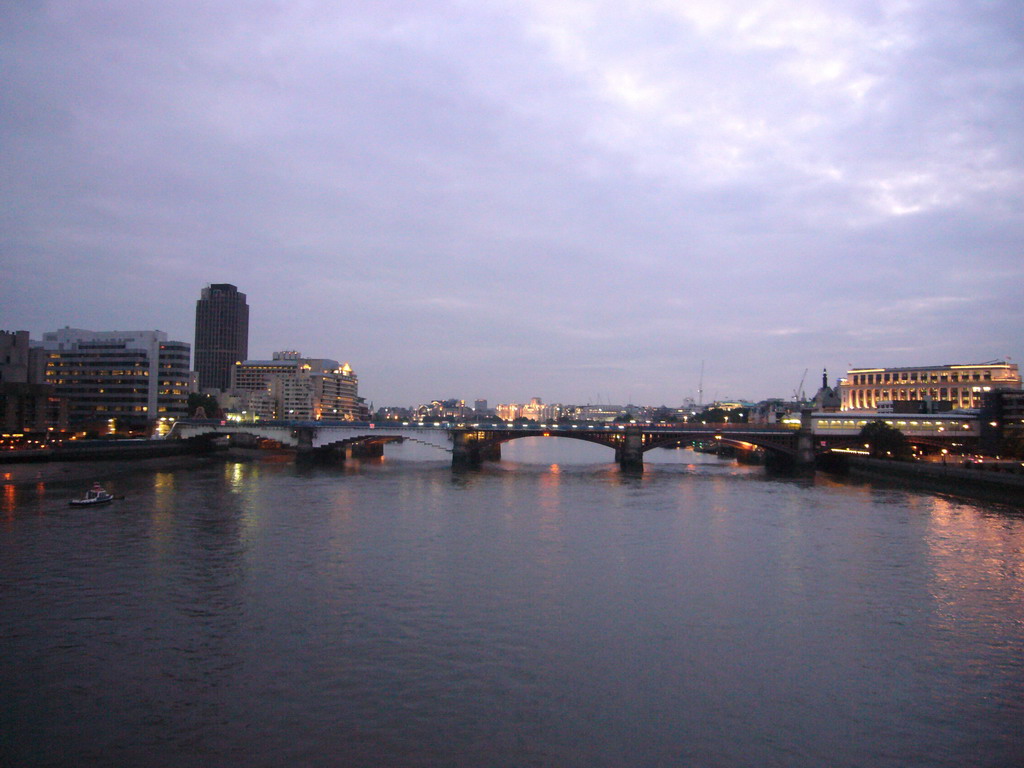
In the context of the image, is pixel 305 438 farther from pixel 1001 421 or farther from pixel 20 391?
pixel 1001 421

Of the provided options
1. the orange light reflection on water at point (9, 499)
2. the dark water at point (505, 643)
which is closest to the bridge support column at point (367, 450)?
the orange light reflection on water at point (9, 499)

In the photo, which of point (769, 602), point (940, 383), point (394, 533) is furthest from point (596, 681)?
point (940, 383)

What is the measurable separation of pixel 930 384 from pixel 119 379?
163463 mm

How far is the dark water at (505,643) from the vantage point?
15.8 metres

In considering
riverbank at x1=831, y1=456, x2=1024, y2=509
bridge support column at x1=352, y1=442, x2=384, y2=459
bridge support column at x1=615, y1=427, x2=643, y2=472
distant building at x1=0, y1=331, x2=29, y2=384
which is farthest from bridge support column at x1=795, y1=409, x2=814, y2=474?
distant building at x1=0, y1=331, x2=29, y2=384

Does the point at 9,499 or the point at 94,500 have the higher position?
the point at 94,500

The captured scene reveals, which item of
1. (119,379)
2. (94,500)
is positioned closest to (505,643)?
(94,500)

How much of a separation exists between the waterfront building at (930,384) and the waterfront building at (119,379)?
138105 millimetres

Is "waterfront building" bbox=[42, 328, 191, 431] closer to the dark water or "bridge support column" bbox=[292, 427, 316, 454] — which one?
"bridge support column" bbox=[292, 427, 316, 454]

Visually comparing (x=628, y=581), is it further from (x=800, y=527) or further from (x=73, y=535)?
(x=73, y=535)

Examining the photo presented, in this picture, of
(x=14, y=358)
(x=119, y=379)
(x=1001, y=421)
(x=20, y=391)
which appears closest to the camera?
(x=20, y=391)

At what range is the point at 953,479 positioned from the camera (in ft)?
221

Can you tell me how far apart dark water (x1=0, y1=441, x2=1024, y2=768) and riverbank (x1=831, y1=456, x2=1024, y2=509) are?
52.1 ft

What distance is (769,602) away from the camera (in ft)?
89.1
